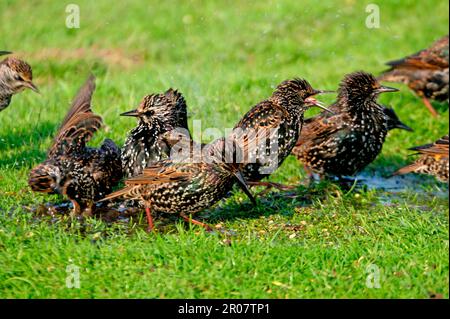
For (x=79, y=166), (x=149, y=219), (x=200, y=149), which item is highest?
(x=200, y=149)

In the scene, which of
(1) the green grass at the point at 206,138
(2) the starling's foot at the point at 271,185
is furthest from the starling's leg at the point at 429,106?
(2) the starling's foot at the point at 271,185

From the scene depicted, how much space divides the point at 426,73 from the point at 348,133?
3.18m

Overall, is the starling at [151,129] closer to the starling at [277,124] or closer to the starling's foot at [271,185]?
the starling at [277,124]

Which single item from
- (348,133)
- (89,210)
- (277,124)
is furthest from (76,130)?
(348,133)

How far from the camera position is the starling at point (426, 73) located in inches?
404

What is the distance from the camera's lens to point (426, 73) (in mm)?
10352

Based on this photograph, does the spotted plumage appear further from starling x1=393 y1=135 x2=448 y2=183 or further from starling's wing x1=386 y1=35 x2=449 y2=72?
starling's wing x1=386 y1=35 x2=449 y2=72

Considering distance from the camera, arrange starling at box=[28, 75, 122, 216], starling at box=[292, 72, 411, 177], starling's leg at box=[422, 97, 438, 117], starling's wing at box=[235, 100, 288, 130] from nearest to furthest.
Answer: starling at box=[28, 75, 122, 216], starling's wing at box=[235, 100, 288, 130], starling at box=[292, 72, 411, 177], starling's leg at box=[422, 97, 438, 117]

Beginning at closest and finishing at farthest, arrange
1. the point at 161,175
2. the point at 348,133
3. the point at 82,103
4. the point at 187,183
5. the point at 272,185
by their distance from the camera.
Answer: the point at 187,183, the point at 161,175, the point at 272,185, the point at 82,103, the point at 348,133

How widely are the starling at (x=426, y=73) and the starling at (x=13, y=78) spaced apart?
480 cm

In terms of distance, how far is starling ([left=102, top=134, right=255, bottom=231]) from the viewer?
6277 millimetres

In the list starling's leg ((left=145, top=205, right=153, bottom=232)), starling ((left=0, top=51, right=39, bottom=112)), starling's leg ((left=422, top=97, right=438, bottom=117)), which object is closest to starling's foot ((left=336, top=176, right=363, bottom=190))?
starling's leg ((left=145, top=205, right=153, bottom=232))

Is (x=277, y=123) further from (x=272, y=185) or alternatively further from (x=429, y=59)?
(x=429, y=59)

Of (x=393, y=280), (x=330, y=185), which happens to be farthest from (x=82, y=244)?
(x=330, y=185)
